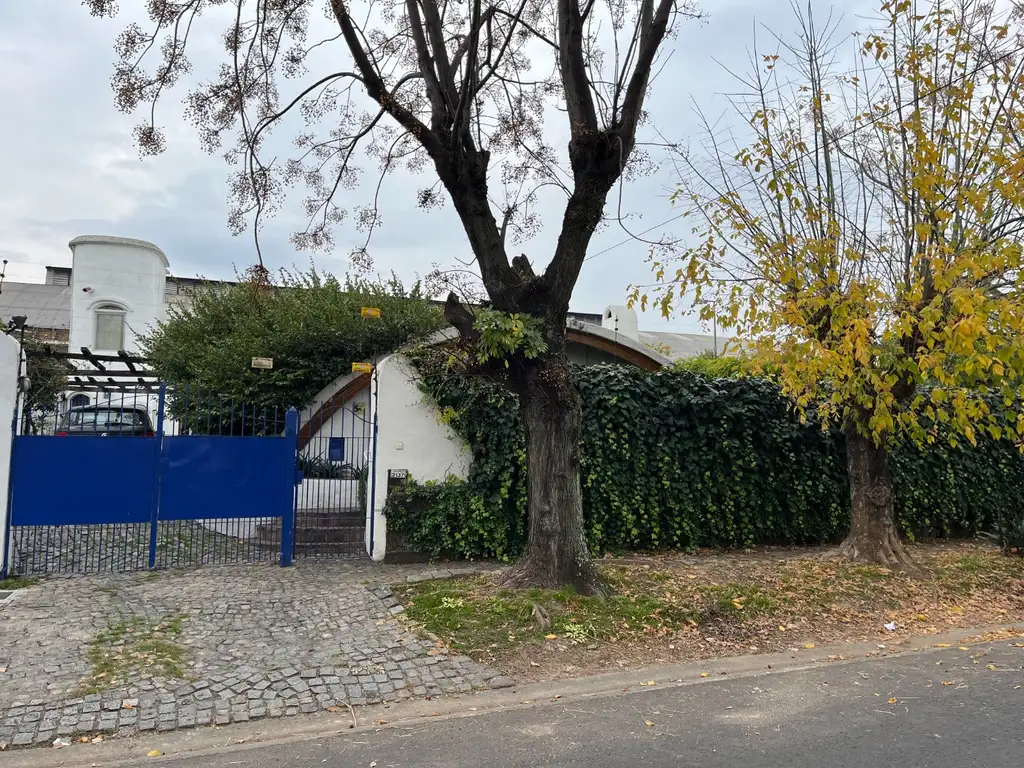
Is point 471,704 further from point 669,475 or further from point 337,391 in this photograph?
point 337,391

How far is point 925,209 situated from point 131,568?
33.1ft

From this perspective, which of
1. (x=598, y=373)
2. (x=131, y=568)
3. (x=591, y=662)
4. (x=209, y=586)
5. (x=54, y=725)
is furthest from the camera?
(x=598, y=373)

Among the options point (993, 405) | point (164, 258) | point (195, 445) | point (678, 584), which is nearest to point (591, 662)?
point (678, 584)

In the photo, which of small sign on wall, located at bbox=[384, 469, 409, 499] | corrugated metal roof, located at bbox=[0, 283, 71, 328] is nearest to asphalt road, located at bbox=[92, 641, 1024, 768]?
small sign on wall, located at bbox=[384, 469, 409, 499]

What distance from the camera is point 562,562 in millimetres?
7012

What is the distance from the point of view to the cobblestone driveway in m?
4.62

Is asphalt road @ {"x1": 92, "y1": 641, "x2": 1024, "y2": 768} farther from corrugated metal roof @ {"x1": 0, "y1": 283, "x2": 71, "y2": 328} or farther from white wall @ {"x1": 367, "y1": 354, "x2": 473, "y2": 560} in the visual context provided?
corrugated metal roof @ {"x1": 0, "y1": 283, "x2": 71, "y2": 328}

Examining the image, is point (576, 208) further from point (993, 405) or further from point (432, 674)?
point (993, 405)

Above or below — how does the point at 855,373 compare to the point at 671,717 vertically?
above

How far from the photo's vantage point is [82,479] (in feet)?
26.0

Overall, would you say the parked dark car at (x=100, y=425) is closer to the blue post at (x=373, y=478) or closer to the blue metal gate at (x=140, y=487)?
the blue metal gate at (x=140, y=487)

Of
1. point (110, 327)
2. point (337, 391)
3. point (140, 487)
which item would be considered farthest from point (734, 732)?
point (110, 327)

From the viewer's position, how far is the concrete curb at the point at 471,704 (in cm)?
414

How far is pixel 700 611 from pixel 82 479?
6915 millimetres
